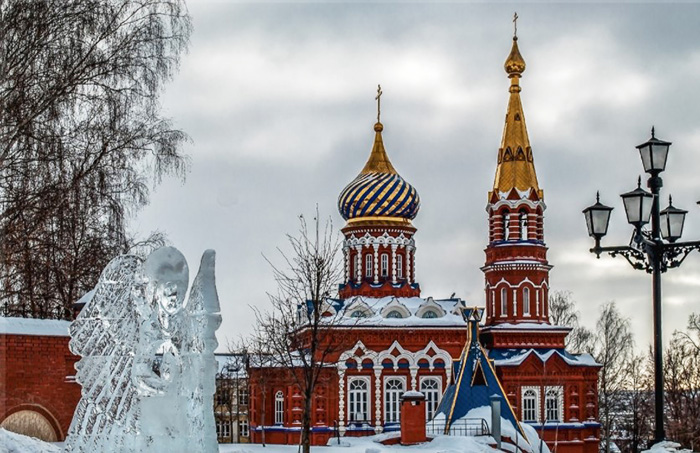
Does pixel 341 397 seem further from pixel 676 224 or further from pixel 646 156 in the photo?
Result: pixel 646 156

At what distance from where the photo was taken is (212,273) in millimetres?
9492

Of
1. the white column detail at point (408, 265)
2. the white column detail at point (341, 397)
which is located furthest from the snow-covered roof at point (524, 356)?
the white column detail at point (341, 397)

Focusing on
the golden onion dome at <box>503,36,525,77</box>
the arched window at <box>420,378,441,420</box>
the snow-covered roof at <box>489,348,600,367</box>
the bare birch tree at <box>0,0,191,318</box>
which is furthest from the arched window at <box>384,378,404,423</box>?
the bare birch tree at <box>0,0,191,318</box>

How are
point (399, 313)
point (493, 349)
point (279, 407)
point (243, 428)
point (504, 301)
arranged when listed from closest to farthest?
point (279, 407), point (399, 313), point (493, 349), point (504, 301), point (243, 428)

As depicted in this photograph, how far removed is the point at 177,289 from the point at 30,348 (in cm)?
695

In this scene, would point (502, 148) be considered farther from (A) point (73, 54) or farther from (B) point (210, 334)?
(B) point (210, 334)

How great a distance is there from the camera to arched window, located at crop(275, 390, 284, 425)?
1485 inches

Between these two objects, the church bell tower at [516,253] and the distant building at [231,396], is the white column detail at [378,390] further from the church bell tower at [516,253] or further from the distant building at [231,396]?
the distant building at [231,396]

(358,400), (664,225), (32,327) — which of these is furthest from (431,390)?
(664,225)

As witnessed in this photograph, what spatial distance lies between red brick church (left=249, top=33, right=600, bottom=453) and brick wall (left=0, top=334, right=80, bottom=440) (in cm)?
2049

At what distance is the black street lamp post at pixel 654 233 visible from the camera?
30.2 ft

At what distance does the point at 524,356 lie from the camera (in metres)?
37.7

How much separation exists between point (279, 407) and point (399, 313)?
17.9 feet

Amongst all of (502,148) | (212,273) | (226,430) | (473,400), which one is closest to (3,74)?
(212,273)
